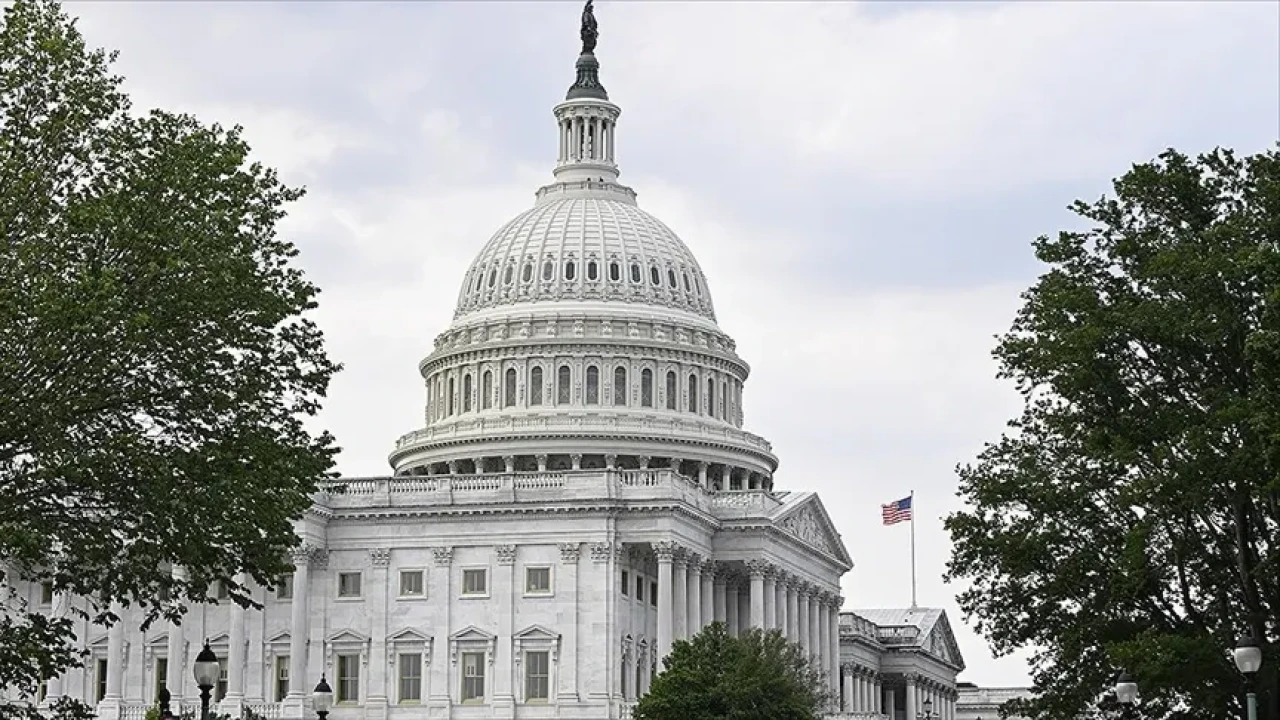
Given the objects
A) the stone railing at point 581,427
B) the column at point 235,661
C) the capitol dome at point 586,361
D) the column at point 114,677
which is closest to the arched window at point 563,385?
the capitol dome at point 586,361

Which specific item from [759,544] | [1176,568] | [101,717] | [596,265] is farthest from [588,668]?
[1176,568]

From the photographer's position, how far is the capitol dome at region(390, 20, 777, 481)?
495 feet

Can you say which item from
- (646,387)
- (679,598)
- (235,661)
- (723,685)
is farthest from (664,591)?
(646,387)

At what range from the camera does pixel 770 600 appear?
13375 centimetres

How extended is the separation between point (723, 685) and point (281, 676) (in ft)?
105

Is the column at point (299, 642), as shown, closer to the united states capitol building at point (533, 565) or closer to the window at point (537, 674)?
the united states capitol building at point (533, 565)

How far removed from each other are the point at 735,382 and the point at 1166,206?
97.3m

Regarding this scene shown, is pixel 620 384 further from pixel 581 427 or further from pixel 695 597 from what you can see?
pixel 695 597

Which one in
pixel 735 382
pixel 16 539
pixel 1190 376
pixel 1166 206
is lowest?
pixel 16 539

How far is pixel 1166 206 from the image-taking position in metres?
64.8

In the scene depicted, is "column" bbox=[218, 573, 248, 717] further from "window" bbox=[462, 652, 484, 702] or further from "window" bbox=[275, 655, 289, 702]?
"window" bbox=[462, 652, 484, 702]

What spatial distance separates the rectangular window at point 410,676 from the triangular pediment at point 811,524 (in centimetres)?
2040

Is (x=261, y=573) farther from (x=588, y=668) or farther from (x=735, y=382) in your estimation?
(x=735, y=382)

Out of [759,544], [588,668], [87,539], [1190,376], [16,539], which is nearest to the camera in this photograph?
[16,539]
